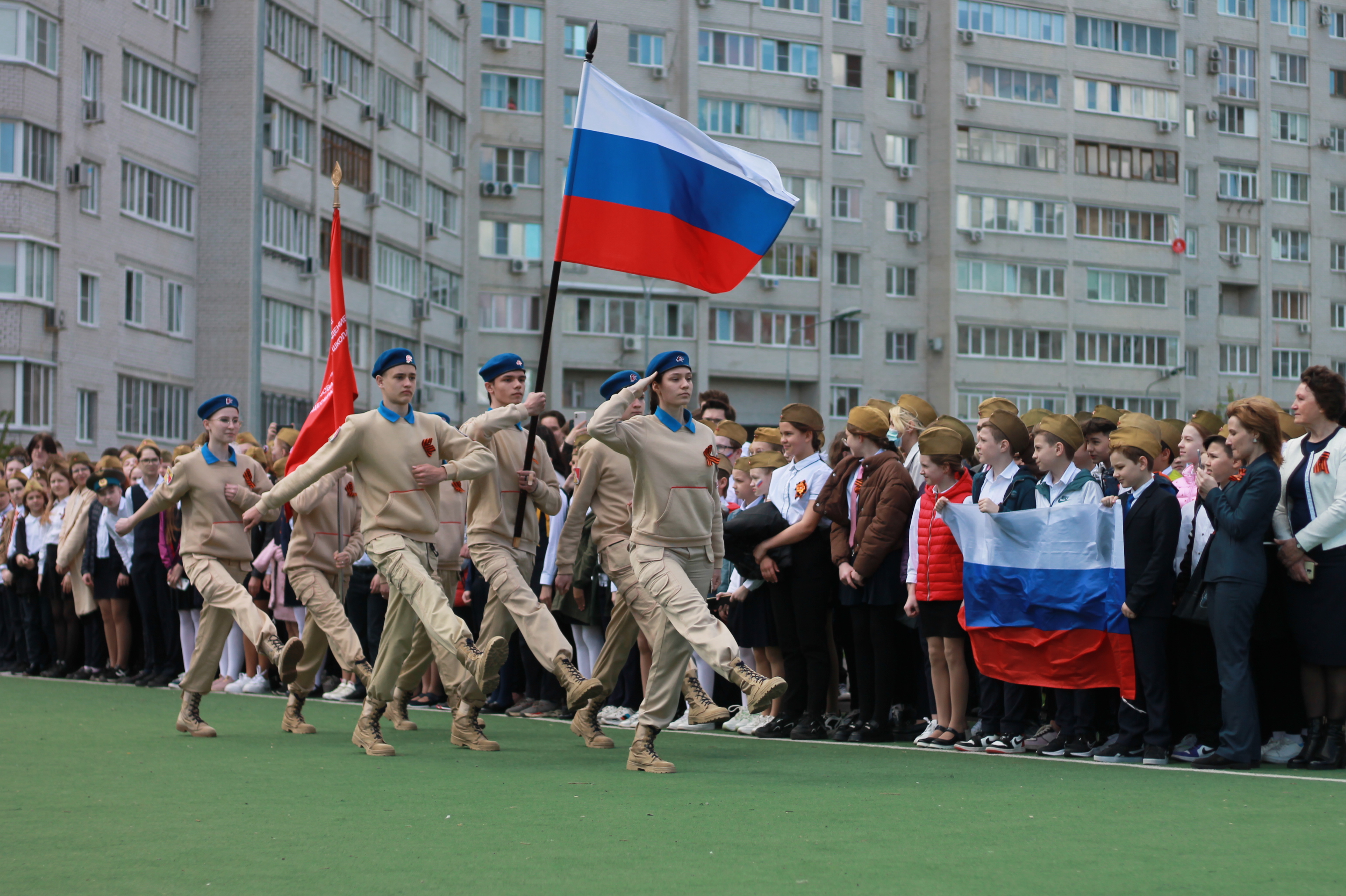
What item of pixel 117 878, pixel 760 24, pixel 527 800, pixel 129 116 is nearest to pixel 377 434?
pixel 527 800

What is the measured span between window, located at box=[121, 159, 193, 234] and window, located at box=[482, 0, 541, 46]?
2160 cm

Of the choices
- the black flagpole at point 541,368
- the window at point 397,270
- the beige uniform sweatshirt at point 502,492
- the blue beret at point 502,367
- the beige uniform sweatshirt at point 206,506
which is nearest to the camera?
the black flagpole at point 541,368

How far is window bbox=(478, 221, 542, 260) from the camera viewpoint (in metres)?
68.9

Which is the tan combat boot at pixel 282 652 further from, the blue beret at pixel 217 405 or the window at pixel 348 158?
the window at pixel 348 158

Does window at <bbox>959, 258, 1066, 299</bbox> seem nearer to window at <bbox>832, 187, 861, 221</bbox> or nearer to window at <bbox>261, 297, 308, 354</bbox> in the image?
window at <bbox>832, 187, 861, 221</bbox>

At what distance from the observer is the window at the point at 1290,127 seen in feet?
268

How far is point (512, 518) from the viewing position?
11695 millimetres

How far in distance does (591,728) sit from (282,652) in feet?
7.63

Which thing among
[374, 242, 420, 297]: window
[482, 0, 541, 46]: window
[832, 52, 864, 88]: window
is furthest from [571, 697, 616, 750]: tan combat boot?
[832, 52, 864, 88]: window

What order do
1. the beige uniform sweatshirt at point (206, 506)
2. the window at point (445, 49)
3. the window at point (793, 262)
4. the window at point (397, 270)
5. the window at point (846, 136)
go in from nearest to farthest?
the beige uniform sweatshirt at point (206, 506) < the window at point (397, 270) < the window at point (445, 49) < the window at point (793, 262) < the window at point (846, 136)

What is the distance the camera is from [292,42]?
175 feet

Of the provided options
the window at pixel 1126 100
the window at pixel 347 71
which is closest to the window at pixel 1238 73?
the window at pixel 1126 100

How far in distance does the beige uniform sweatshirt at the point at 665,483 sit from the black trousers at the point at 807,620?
236 centimetres

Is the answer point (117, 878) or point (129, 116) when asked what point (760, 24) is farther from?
point (117, 878)
